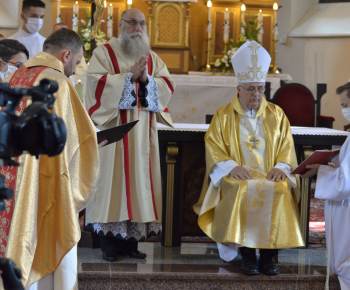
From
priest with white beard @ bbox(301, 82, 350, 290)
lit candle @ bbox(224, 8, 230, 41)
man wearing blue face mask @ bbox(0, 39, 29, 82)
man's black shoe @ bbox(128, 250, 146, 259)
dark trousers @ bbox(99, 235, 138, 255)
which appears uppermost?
lit candle @ bbox(224, 8, 230, 41)

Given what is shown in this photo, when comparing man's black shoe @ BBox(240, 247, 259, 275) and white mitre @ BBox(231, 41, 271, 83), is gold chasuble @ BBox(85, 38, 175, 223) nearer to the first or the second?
white mitre @ BBox(231, 41, 271, 83)

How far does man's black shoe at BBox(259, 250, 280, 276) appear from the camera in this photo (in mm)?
3791

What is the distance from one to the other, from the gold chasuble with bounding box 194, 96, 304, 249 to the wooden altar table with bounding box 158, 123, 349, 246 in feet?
1.10

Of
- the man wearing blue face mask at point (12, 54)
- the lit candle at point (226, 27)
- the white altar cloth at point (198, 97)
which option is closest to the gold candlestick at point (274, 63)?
the lit candle at point (226, 27)

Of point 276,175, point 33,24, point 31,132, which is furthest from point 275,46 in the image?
point 31,132

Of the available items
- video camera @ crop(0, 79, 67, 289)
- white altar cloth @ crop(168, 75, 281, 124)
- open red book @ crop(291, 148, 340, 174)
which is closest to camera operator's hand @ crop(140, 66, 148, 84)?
open red book @ crop(291, 148, 340, 174)

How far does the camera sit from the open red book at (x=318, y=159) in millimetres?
3665

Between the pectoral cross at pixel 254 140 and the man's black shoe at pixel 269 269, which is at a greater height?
the pectoral cross at pixel 254 140

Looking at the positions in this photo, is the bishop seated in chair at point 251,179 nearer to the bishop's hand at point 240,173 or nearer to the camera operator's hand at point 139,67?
the bishop's hand at point 240,173

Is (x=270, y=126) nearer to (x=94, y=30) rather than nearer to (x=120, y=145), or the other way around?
(x=120, y=145)

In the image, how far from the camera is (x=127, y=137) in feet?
13.2

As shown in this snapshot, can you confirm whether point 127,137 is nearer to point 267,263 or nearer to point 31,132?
point 267,263

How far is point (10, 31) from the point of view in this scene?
9203 millimetres

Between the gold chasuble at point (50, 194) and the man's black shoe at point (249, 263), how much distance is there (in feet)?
4.92
